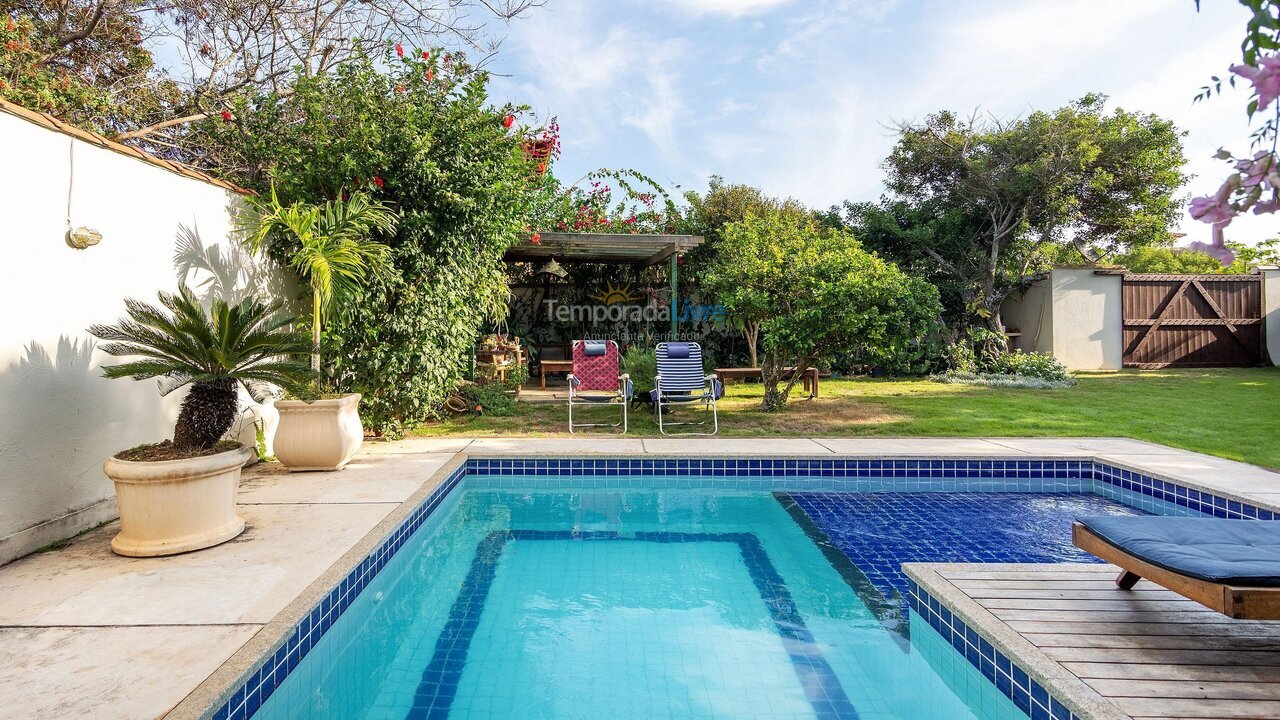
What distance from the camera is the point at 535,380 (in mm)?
12172

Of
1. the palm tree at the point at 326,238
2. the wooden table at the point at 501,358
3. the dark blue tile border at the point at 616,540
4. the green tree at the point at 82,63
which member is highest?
the green tree at the point at 82,63

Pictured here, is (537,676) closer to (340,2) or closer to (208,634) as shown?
(208,634)

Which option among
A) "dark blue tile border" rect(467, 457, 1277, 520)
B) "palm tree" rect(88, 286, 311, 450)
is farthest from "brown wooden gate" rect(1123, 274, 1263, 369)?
"palm tree" rect(88, 286, 311, 450)

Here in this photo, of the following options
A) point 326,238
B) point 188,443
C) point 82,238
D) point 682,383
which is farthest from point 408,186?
point 682,383

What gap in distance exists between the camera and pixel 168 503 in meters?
3.00

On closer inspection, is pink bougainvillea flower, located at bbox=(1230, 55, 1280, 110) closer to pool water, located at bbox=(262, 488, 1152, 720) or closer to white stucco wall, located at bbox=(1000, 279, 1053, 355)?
pool water, located at bbox=(262, 488, 1152, 720)

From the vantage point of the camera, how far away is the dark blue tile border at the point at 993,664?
1933 millimetres

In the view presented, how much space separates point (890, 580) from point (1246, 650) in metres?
1.39

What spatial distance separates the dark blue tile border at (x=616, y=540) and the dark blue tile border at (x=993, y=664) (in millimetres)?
502

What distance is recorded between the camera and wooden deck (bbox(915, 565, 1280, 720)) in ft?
6.10

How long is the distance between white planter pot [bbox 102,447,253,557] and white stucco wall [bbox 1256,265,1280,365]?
18.3 meters

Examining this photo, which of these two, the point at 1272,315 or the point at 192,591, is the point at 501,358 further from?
the point at 1272,315

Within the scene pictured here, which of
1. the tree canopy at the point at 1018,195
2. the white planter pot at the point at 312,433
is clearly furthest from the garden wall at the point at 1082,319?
the white planter pot at the point at 312,433

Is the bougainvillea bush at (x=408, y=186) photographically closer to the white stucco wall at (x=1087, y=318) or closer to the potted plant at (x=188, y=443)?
the potted plant at (x=188, y=443)
